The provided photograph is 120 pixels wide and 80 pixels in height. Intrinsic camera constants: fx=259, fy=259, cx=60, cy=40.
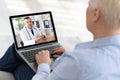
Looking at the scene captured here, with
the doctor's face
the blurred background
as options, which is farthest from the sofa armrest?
the blurred background

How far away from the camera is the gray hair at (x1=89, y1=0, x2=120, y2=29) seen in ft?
3.49

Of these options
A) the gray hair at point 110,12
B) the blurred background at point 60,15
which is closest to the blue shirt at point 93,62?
the gray hair at point 110,12

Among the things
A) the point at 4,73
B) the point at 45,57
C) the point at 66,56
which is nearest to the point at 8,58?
the point at 4,73

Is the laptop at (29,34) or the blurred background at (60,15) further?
the blurred background at (60,15)

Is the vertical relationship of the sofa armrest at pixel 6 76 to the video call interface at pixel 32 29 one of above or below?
below

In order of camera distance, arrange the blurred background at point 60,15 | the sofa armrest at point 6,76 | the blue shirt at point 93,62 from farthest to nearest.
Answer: the blurred background at point 60,15
the sofa armrest at point 6,76
the blue shirt at point 93,62

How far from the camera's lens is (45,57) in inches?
56.9

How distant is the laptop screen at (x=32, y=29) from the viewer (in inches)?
68.4

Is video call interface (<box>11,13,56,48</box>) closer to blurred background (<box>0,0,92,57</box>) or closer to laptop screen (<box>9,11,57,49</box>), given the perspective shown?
laptop screen (<box>9,11,57,49</box>)

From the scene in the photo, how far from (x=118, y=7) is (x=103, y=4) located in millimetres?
68

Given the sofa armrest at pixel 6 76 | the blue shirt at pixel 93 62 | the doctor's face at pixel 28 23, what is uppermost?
the doctor's face at pixel 28 23

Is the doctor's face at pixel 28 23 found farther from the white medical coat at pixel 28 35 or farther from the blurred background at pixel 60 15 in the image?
the blurred background at pixel 60 15

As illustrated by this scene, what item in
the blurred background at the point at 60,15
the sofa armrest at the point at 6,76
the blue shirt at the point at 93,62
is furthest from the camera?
the blurred background at the point at 60,15

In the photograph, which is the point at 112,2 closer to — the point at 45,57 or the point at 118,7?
the point at 118,7
